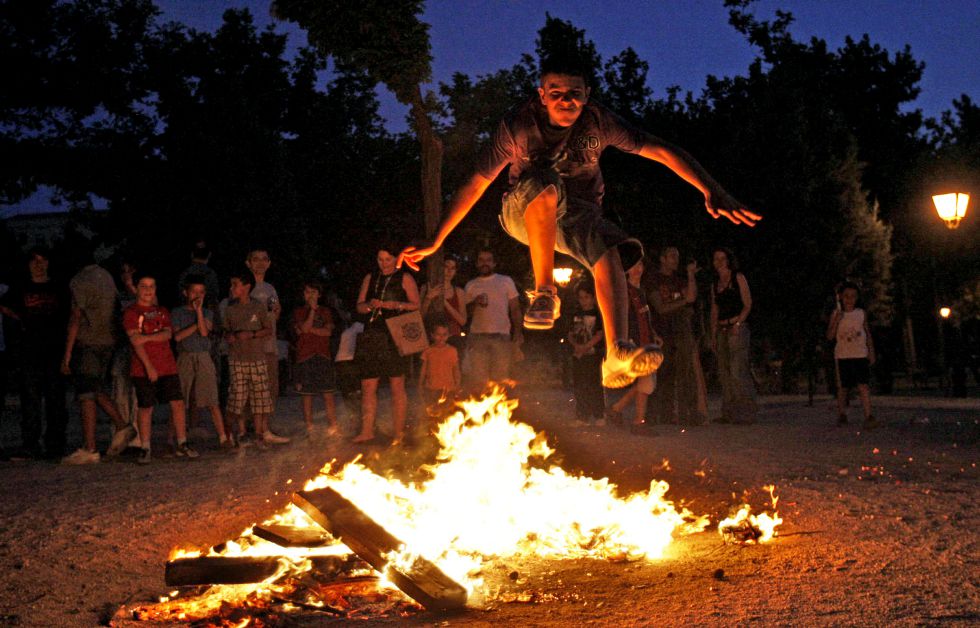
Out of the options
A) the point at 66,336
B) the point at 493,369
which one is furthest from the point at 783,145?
the point at 66,336

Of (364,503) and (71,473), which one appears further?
(71,473)

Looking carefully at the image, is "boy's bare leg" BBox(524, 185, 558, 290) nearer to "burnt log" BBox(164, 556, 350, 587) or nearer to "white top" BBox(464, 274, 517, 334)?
"burnt log" BBox(164, 556, 350, 587)

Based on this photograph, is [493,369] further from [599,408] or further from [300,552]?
[300,552]

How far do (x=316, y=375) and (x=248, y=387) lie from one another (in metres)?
0.82

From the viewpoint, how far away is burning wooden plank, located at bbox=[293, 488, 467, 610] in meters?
3.93

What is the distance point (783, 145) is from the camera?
2241cm

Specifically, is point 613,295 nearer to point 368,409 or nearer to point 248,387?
point 368,409

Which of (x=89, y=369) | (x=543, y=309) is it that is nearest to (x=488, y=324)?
(x=89, y=369)

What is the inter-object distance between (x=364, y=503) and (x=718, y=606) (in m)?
2.05

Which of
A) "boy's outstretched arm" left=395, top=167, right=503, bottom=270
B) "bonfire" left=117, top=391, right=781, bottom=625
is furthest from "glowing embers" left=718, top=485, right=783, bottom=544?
"boy's outstretched arm" left=395, top=167, right=503, bottom=270

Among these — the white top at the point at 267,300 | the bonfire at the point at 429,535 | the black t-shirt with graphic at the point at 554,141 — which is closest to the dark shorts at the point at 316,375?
the white top at the point at 267,300

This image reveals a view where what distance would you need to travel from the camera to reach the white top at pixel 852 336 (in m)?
9.96

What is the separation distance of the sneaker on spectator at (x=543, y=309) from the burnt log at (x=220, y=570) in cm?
174

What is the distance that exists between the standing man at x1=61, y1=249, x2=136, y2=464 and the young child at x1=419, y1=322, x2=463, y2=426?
9.45ft
